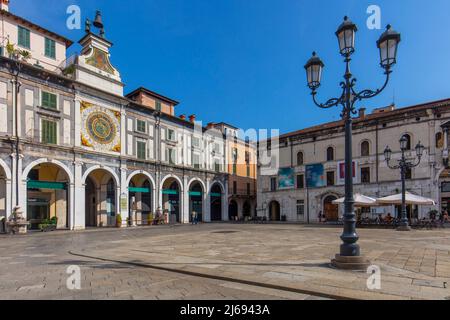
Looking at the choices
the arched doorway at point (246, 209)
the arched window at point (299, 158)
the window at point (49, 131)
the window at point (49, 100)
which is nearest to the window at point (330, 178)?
the arched window at point (299, 158)

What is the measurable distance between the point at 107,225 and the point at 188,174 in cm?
1062

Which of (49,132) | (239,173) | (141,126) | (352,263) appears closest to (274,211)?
(239,173)

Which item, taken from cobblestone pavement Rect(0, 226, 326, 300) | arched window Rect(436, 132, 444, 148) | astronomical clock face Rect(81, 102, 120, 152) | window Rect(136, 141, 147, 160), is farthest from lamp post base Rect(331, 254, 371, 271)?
arched window Rect(436, 132, 444, 148)

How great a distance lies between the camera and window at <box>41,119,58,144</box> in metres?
21.1

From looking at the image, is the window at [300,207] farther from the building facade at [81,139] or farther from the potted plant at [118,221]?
the potted plant at [118,221]

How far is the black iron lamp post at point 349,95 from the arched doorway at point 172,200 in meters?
25.8

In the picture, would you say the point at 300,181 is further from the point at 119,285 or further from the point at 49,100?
the point at 119,285

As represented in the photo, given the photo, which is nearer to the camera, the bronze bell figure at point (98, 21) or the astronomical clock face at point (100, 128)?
the astronomical clock face at point (100, 128)

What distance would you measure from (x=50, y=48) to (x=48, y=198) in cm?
1268

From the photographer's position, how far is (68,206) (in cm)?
2216

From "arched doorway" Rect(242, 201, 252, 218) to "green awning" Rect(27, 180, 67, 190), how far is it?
26.6m

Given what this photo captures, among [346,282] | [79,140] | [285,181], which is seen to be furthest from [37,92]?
[285,181]

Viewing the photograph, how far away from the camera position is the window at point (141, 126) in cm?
2836

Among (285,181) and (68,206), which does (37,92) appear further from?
(285,181)
